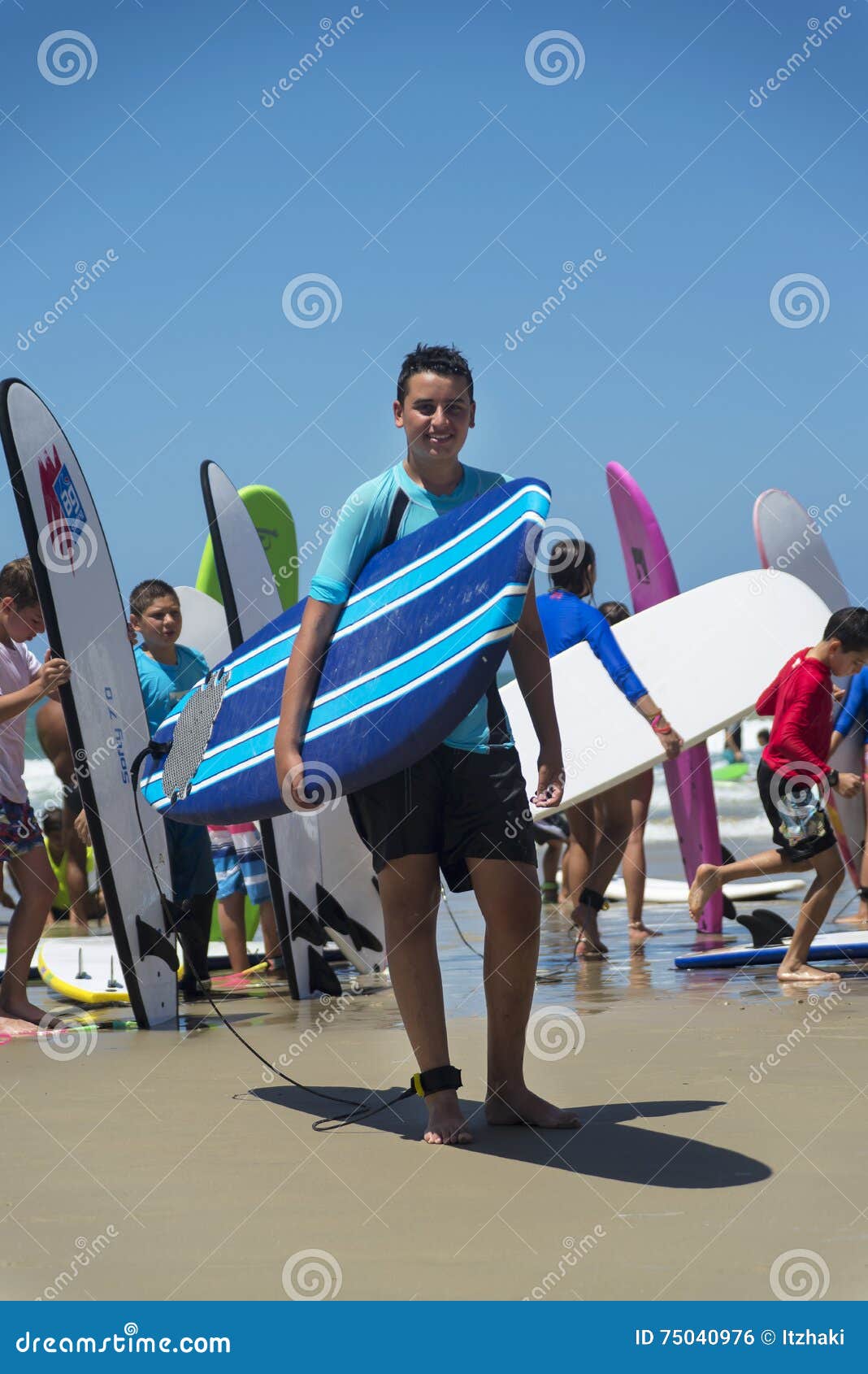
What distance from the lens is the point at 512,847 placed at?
9.65 ft

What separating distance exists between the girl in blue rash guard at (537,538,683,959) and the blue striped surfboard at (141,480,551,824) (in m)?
2.38

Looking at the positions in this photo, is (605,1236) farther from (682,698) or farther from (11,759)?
(682,698)

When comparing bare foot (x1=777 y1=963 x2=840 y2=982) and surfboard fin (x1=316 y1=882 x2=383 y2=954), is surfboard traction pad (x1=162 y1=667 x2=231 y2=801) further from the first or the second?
bare foot (x1=777 y1=963 x2=840 y2=982)

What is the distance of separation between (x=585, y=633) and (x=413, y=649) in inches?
105

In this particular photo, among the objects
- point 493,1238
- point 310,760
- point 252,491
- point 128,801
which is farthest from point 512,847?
point 252,491

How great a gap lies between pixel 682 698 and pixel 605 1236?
426 centimetres

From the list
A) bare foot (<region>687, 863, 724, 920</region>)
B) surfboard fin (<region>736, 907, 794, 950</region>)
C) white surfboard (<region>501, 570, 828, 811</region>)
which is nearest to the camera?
bare foot (<region>687, 863, 724, 920</region>)

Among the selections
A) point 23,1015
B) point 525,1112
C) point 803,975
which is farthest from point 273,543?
point 525,1112

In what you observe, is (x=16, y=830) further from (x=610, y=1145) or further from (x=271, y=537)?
(x=271, y=537)

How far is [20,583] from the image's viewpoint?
4.55 meters

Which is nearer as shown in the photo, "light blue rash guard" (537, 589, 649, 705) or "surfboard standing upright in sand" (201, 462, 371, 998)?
"surfboard standing upright in sand" (201, 462, 371, 998)

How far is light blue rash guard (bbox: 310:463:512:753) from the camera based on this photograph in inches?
121

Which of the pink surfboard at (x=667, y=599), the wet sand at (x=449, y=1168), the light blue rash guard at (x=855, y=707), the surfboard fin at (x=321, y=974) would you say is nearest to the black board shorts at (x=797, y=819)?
the wet sand at (x=449, y=1168)

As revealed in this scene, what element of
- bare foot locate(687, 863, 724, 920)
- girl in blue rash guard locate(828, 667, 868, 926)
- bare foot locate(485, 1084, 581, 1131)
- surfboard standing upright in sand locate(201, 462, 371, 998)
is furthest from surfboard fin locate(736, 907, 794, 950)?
bare foot locate(485, 1084, 581, 1131)
